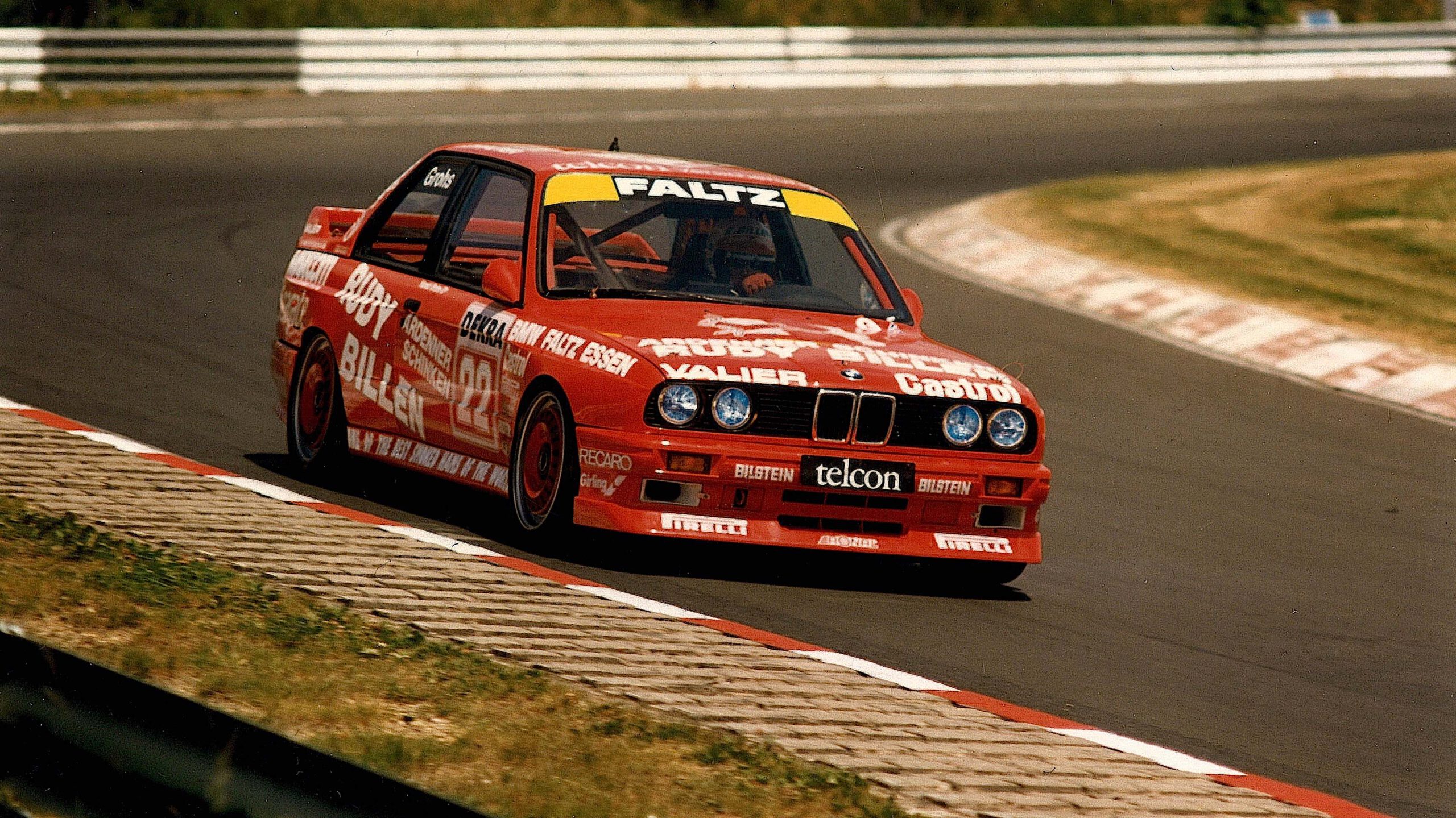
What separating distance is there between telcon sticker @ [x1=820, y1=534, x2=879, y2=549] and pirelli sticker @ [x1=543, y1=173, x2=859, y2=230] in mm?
1735

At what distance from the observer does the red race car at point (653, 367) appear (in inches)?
297

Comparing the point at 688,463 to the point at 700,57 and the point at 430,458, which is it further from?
the point at 700,57

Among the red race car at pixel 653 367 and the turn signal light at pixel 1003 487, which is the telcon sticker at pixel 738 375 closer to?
the red race car at pixel 653 367

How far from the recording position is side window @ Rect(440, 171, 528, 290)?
8836 millimetres

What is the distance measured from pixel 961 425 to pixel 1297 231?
1173 cm

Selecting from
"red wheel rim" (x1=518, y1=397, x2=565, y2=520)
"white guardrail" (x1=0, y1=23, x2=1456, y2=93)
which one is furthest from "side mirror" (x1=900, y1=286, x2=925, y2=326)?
"white guardrail" (x1=0, y1=23, x2=1456, y2=93)

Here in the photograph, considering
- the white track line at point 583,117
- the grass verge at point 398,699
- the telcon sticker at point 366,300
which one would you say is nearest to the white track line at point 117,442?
the telcon sticker at point 366,300

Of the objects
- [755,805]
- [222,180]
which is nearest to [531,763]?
[755,805]

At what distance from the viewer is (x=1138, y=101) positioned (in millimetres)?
31344

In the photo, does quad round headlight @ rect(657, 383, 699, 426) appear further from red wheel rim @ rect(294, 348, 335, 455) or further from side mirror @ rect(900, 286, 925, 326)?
red wheel rim @ rect(294, 348, 335, 455)

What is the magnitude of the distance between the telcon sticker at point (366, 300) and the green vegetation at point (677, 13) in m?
22.4

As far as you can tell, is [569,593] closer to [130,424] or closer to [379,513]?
[379,513]

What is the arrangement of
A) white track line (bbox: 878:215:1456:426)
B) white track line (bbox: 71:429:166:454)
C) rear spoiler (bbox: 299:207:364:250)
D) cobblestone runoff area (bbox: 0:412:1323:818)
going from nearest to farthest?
cobblestone runoff area (bbox: 0:412:1323:818) < white track line (bbox: 71:429:166:454) < rear spoiler (bbox: 299:207:364:250) < white track line (bbox: 878:215:1456:426)

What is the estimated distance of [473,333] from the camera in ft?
27.5
